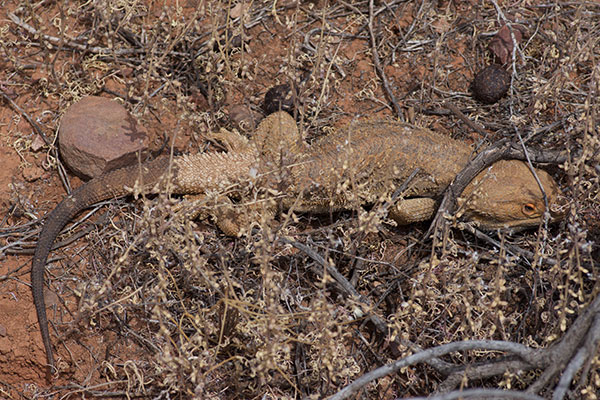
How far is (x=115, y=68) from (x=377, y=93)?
101 inches

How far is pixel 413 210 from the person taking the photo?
479cm

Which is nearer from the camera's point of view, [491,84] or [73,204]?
[73,204]

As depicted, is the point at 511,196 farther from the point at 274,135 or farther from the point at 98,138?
the point at 98,138

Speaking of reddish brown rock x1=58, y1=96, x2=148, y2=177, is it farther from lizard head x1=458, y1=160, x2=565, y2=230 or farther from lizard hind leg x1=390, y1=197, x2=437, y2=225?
lizard head x1=458, y1=160, x2=565, y2=230

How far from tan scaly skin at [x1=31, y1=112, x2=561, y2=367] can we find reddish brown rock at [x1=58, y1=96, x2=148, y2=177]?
15 cm

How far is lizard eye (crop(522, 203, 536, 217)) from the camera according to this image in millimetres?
4598

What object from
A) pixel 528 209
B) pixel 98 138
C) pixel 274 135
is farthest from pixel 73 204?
pixel 528 209

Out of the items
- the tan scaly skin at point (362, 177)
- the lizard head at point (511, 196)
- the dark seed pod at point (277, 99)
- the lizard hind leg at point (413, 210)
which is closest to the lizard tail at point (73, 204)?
the tan scaly skin at point (362, 177)

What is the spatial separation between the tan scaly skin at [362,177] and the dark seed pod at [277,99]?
381mm

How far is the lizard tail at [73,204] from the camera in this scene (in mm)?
4324

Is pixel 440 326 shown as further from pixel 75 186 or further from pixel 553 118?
pixel 75 186

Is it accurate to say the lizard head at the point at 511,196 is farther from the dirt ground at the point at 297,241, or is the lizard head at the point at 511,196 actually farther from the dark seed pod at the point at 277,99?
the dark seed pod at the point at 277,99

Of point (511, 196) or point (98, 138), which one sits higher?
point (98, 138)

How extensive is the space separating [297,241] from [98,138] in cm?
189
